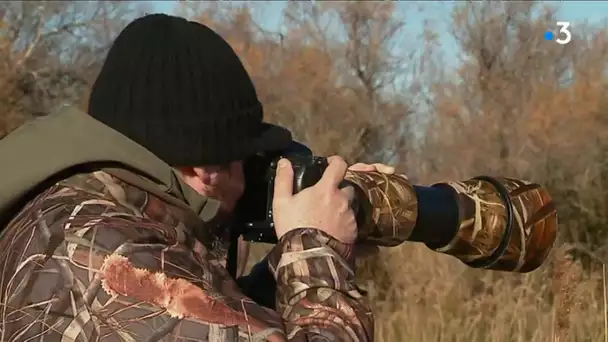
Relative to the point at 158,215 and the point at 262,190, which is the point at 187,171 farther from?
the point at 262,190

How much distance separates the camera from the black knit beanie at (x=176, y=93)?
152 centimetres

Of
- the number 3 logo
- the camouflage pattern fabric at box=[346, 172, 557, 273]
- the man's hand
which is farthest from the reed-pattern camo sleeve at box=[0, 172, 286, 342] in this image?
the number 3 logo

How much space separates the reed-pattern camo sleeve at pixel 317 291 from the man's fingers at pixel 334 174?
0.09 m

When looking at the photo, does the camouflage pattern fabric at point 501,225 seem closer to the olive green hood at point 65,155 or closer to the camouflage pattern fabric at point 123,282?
the camouflage pattern fabric at point 123,282

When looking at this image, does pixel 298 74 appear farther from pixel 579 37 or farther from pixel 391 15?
pixel 579 37

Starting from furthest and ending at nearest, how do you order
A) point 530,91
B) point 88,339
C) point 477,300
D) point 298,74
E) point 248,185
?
point 298,74, point 530,91, point 477,300, point 248,185, point 88,339

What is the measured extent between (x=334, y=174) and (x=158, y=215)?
0.32 meters

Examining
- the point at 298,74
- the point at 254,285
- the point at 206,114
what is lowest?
the point at 298,74

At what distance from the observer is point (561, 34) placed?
12047mm

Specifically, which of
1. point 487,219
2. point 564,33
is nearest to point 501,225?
point 487,219

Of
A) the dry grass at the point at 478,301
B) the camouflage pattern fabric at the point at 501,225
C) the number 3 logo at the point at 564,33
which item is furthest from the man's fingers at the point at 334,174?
the number 3 logo at the point at 564,33

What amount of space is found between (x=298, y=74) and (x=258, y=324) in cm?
1522

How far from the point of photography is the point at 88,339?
4.52 feet

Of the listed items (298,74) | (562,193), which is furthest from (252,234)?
(298,74)
